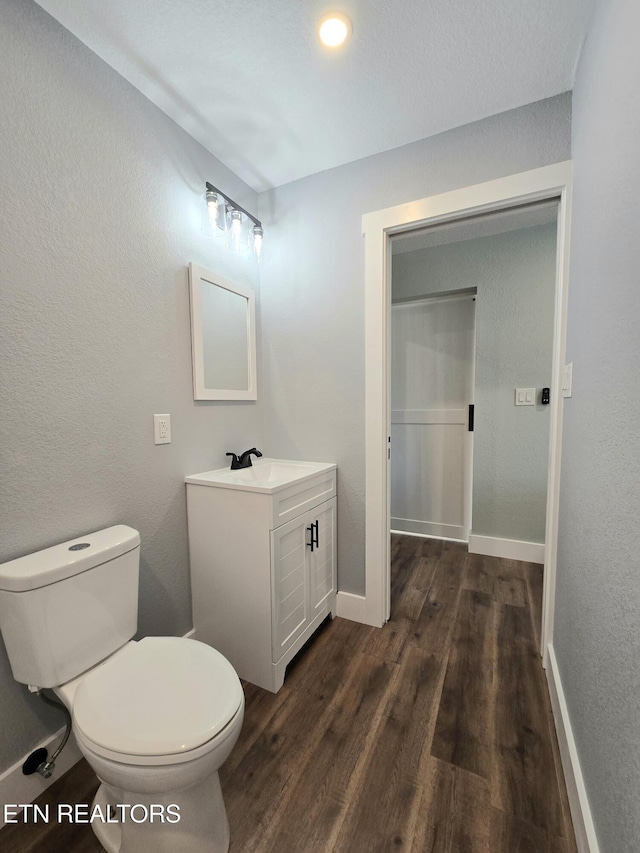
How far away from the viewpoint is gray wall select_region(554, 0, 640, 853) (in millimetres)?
675

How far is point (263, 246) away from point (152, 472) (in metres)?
1.42

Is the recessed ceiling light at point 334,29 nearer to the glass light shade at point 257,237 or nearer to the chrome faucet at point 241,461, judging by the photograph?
the glass light shade at point 257,237

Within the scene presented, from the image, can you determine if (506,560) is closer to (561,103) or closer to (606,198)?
(606,198)

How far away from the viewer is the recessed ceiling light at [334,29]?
112 cm

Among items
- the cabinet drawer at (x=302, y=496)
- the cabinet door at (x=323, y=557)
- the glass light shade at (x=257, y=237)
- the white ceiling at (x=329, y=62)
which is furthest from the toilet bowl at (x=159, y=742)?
the white ceiling at (x=329, y=62)

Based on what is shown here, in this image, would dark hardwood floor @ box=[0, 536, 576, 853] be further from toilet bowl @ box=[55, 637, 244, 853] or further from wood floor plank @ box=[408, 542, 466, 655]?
toilet bowl @ box=[55, 637, 244, 853]

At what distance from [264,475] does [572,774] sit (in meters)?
1.48

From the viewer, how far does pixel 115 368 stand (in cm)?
130

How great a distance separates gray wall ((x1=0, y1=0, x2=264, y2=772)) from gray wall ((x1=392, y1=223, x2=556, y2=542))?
1924 millimetres

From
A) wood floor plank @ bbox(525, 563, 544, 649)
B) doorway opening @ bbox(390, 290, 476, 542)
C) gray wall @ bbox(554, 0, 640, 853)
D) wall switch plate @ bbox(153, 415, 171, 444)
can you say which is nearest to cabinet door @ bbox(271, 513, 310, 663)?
wall switch plate @ bbox(153, 415, 171, 444)

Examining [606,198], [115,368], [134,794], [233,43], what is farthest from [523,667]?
[233,43]

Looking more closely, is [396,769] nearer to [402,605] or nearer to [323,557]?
[323,557]

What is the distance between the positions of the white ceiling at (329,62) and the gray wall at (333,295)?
15 centimetres

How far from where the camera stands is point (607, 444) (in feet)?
2.75
